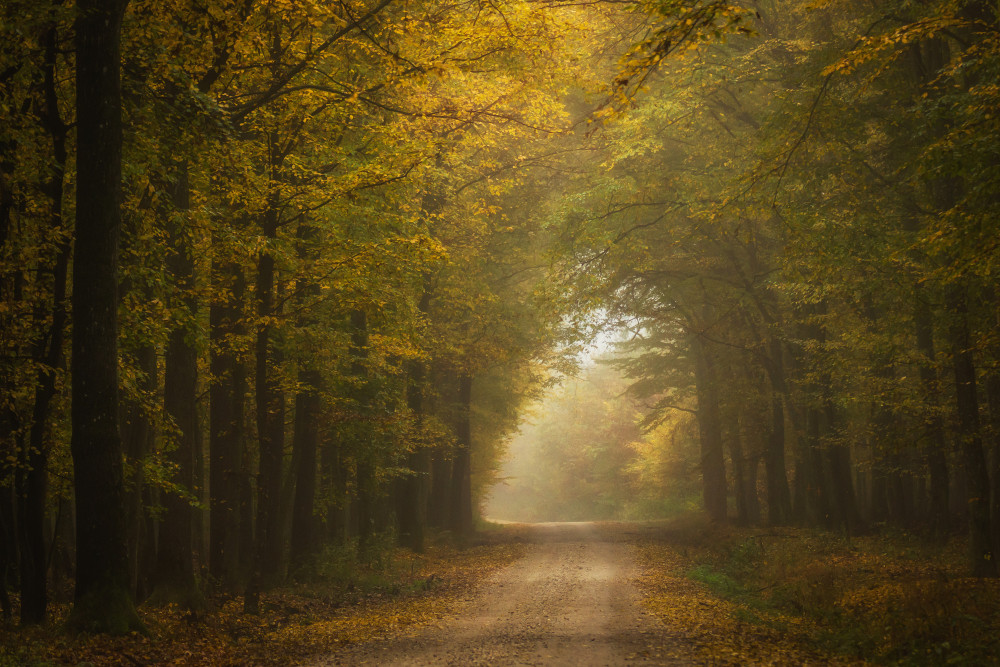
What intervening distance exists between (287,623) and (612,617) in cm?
512

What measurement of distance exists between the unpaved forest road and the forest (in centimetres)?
343

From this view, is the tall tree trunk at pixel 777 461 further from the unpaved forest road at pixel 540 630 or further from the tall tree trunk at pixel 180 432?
the tall tree trunk at pixel 180 432

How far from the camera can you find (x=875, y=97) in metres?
16.0

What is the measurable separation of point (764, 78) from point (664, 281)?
8.11 meters

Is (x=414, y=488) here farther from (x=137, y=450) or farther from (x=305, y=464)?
(x=137, y=450)

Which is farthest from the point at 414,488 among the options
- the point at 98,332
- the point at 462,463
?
the point at 98,332

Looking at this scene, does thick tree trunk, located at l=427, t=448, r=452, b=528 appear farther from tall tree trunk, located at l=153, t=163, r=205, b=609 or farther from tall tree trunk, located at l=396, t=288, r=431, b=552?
tall tree trunk, located at l=153, t=163, r=205, b=609

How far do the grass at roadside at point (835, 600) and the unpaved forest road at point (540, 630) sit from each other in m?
0.71

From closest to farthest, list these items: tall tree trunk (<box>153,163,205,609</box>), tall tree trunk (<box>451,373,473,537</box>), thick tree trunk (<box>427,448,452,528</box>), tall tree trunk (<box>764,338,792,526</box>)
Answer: tall tree trunk (<box>153,163,205,609</box>), tall tree trunk (<box>764,338,792,526</box>), tall tree trunk (<box>451,373,473,537</box>), thick tree trunk (<box>427,448,452,528</box>)

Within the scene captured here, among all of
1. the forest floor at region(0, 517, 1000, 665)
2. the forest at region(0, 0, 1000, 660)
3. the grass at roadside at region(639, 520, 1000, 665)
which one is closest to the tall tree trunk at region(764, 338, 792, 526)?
the forest at region(0, 0, 1000, 660)

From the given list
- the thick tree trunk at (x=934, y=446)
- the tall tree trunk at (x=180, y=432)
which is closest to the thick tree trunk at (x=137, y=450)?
the tall tree trunk at (x=180, y=432)

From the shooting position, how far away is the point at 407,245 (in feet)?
40.7

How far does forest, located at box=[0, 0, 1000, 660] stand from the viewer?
8.81 meters

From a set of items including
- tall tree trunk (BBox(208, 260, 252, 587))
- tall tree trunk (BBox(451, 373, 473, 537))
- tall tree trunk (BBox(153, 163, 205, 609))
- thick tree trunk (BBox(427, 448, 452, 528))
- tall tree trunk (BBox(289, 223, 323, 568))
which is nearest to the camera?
tall tree trunk (BBox(153, 163, 205, 609))
